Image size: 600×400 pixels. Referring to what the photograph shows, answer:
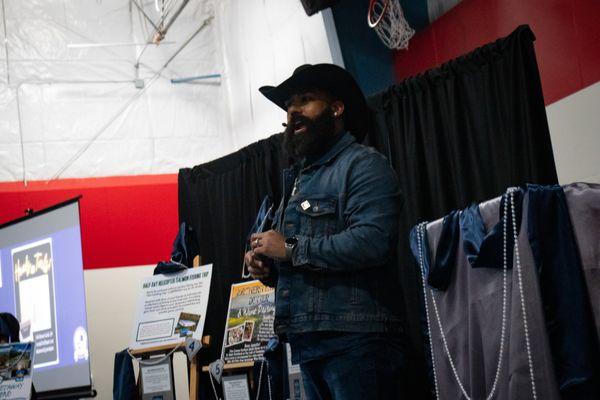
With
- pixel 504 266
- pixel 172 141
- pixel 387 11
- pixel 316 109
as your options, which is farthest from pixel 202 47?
pixel 504 266

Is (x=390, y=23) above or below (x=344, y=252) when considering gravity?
above

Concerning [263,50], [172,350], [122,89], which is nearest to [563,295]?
[172,350]

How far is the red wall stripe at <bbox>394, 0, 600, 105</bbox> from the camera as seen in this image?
328 cm

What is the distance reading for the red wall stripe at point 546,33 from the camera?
328cm

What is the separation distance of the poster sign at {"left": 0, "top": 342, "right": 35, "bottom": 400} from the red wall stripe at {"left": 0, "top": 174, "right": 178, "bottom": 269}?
2512mm

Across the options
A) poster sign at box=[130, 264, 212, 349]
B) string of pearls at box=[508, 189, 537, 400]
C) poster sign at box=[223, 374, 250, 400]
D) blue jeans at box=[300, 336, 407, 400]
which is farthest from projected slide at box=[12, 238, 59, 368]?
string of pearls at box=[508, 189, 537, 400]

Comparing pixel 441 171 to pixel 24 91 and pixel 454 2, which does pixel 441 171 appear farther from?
pixel 24 91

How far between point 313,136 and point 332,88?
192 mm

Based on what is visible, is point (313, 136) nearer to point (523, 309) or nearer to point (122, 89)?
point (523, 309)

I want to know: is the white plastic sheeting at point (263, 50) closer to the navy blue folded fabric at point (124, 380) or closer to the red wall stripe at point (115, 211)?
the red wall stripe at point (115, 211)

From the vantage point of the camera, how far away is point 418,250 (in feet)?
7.52

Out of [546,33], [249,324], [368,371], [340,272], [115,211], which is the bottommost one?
[368,371]

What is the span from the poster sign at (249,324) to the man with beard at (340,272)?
6.13ft

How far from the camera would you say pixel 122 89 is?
6.06 m
